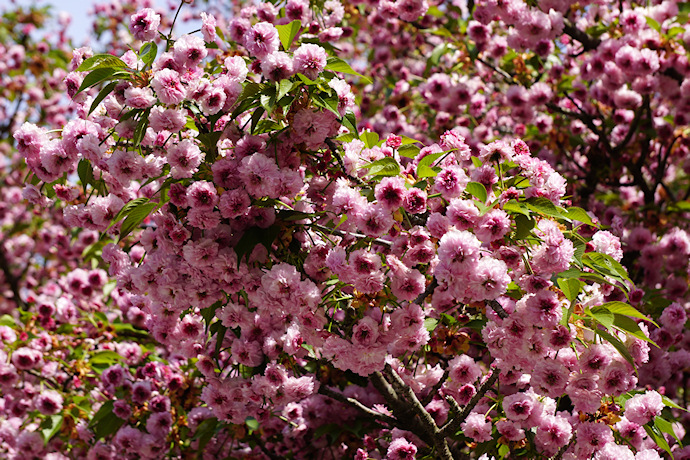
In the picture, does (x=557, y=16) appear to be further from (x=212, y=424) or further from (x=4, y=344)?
(x=4, y=344)

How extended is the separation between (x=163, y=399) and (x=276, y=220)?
184 centimetres

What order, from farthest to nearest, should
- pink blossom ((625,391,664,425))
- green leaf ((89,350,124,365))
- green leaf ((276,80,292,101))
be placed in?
green leaf ((89,350,124,365)) → pink blossom ((625,391,664,425)) → green leaf ((276,80,292,101))

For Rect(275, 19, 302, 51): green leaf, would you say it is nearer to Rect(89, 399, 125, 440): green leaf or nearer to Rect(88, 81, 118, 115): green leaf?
Rect(88, 81, 118, 115): green leaf

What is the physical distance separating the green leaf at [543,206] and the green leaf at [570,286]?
0.76 feet

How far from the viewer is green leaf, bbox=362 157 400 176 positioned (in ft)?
7.71

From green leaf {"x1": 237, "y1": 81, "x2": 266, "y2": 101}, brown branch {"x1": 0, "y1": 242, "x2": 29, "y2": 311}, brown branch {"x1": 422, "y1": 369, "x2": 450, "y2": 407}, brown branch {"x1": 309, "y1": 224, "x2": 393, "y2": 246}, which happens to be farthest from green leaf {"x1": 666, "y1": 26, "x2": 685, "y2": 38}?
brown branch {"x1": 0, "y1": 242, "x2": 29, "y2": 311}

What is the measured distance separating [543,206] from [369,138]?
781 mm

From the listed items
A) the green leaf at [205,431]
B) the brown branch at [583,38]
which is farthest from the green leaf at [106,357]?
the brown branch at [583,38]

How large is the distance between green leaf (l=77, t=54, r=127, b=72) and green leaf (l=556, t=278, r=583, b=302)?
1.86m

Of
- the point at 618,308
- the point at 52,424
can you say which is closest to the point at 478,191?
the point at 618,308

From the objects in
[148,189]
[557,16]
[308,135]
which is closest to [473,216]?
[308,135]

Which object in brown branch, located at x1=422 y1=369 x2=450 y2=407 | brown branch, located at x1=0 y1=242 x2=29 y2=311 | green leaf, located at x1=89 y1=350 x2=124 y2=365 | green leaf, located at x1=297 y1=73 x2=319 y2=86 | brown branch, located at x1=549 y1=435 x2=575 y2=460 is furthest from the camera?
brown branch, located at x1=0 y1=242 x2=29 y2=311

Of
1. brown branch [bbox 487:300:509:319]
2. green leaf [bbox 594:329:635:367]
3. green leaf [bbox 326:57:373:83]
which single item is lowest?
brown branch [bbox 487:300:509:319]

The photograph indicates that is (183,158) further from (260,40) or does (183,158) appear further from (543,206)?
(543,206)
